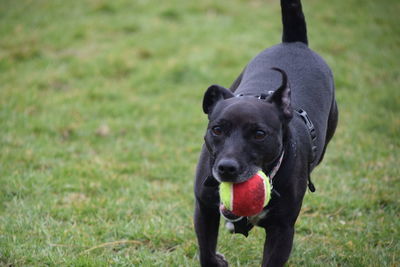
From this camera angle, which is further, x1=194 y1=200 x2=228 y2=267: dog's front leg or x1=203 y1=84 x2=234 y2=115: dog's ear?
x1=194 y1=200 x2=228 y2=267: dog's front leg

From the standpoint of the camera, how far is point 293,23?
15.3ft

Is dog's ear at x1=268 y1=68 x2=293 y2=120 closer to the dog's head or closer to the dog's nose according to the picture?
the dog's head

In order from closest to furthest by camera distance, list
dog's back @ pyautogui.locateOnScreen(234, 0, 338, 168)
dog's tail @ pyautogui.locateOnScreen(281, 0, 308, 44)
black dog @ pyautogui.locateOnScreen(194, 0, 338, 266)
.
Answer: black dog @ pyautogui.locateOnScreen(194, 0, 338, 266) → dog's back @ pyautogui.locateOnScreen(234, 0, 338, 168) → dog's tail @ pyautogui.locateOnScreen(281, 0, 308, 44)

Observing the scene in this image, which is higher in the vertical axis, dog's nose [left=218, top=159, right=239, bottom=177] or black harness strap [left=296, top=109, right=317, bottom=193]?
dog's nose [left=218, top=159, right=239, bottom=177]

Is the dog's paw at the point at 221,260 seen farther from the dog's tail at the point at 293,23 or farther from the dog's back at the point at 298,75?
the dog's tail at the point at 293,23

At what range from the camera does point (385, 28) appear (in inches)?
408

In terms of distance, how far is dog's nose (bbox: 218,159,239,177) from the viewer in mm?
2889

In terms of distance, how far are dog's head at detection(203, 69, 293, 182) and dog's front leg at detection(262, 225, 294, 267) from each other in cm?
48

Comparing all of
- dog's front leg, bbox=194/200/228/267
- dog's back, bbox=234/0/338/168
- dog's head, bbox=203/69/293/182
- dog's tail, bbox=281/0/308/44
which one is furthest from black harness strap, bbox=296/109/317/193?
dog's tail, bbox=281/0/308/44

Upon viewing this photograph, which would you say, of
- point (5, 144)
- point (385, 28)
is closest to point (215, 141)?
point (5, 144)

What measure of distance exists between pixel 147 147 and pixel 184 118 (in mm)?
998

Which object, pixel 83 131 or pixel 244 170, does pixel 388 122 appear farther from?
pixel 244 170

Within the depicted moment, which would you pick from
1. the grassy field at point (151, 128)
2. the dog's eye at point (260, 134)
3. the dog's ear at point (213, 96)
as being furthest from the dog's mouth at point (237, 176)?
the grassy field at point (151, 128)

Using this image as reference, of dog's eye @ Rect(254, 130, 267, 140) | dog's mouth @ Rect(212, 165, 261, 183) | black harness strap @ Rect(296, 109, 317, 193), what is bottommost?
black harness strap @ Rect(296, 109, 317, 193)
